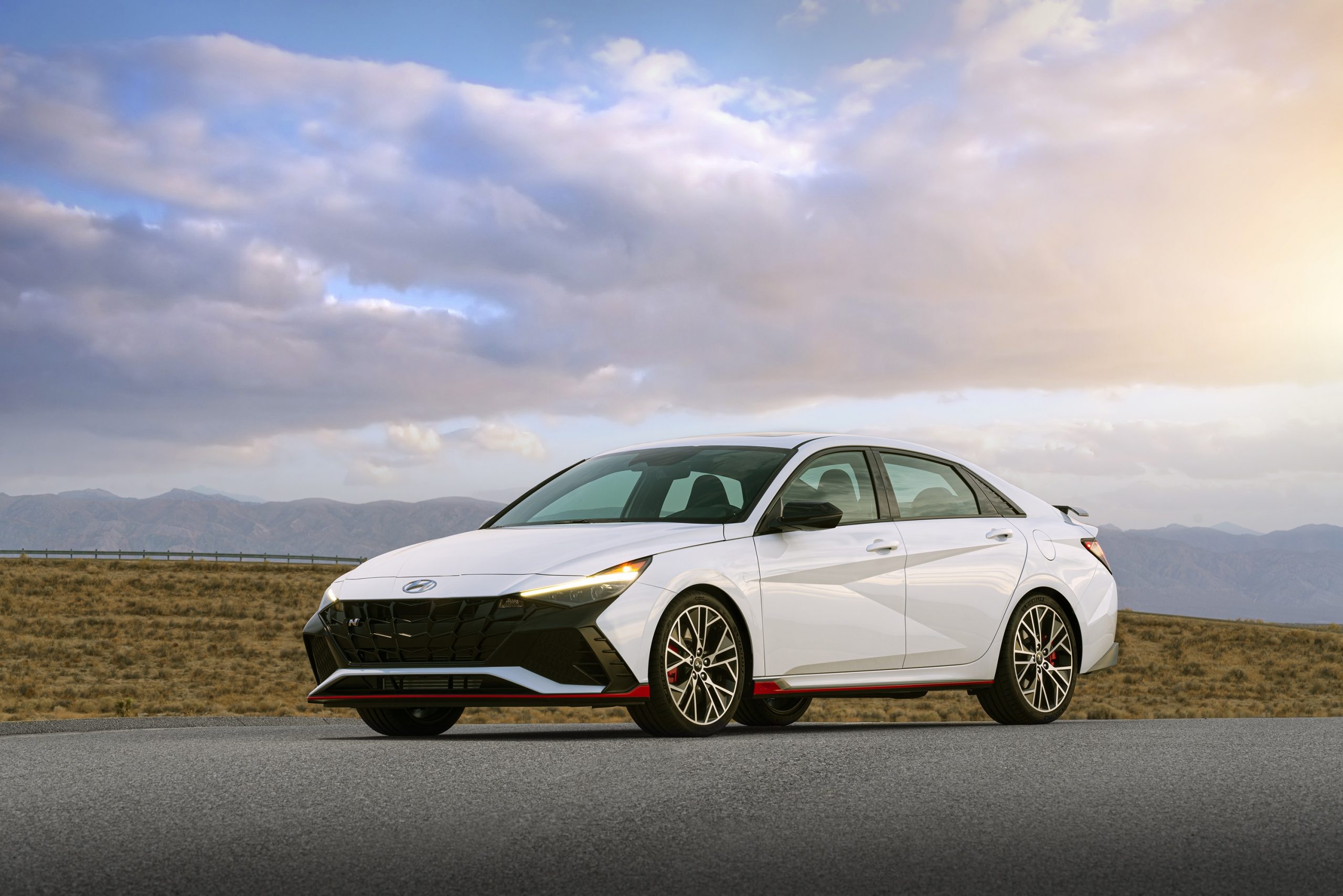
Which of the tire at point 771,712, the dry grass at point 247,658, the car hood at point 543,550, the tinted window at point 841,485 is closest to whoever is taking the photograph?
the car hood at point 543,550

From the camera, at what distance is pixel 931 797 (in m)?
5.96

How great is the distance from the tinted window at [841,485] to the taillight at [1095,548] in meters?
2.21

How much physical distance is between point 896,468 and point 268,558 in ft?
244

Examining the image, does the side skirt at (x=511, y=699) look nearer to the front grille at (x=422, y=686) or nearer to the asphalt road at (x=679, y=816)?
the front grille at (x=422, y=686)

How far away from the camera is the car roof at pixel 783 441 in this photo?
9.43 meters

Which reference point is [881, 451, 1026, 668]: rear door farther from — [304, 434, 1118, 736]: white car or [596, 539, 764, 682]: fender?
[596, 539, 764, 682]: fender

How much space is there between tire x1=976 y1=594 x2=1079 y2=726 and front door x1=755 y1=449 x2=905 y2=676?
109 cm

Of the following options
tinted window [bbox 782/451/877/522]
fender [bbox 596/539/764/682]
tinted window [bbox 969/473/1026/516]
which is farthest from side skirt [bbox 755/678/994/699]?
tinted window [bbox 969/473/1026/516]

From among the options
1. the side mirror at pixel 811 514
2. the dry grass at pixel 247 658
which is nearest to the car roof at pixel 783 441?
the side mirror at pixel 811 514

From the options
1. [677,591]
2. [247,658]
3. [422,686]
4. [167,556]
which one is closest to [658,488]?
[677,591]

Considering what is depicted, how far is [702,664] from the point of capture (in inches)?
316

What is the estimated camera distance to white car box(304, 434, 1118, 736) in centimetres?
773

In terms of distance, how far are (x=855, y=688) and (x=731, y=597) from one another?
1.25m

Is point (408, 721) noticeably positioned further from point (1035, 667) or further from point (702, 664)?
point (1035, 667)
